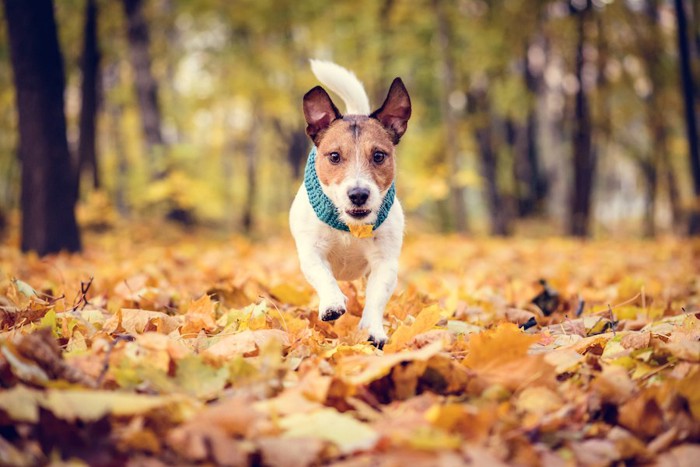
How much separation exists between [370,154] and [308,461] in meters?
2.19

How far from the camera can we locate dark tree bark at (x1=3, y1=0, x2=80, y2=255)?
6977 millimetres

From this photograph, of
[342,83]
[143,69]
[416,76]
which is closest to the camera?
[342,83]

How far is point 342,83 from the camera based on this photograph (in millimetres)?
3701

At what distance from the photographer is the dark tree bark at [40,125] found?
698 centimetres

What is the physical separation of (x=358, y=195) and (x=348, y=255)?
48cm

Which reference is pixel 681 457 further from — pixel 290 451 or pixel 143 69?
pixel 143 69

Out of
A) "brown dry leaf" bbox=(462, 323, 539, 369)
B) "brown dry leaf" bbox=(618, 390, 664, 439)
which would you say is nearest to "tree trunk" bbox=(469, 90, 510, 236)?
"brown dry leaf" bbox=(462, 323, 539, 369)

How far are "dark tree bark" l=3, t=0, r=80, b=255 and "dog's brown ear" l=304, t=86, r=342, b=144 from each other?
5.15m

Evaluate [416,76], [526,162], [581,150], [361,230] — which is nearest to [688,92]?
[581,150]

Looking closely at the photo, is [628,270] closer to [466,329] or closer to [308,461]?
[466,329]

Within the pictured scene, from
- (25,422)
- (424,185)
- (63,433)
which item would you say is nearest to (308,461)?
(63,433)

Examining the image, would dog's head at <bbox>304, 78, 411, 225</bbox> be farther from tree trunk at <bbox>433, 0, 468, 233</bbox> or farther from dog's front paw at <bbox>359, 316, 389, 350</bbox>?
tree trunk at <bbox>433, 0, 468, 233</bbox>

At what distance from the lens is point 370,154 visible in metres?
3.33

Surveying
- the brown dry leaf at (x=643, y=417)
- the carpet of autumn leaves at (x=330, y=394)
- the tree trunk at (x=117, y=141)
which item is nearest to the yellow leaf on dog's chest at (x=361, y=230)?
the carpet of autumn leaves at (x=330, y=394)
